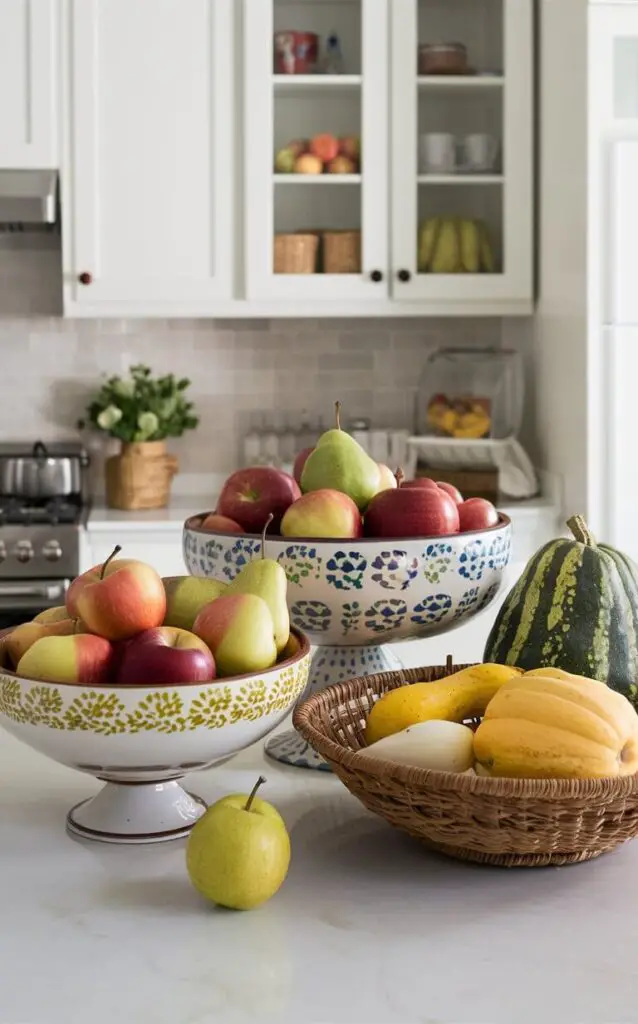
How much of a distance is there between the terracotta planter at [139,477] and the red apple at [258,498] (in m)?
2.15

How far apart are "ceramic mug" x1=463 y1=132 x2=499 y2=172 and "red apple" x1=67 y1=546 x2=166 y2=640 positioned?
8.66ft

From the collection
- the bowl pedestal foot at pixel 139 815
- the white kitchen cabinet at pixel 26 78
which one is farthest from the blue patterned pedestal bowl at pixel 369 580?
the white kitchen cabinet at pixel 26 78

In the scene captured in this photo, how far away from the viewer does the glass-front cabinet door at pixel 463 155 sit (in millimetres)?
3357

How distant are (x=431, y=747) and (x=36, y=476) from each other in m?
2.58

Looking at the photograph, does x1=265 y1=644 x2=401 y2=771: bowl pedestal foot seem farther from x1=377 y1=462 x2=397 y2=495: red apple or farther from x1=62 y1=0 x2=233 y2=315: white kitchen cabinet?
x1=62 y1=0 x2=233 y2=315: white kitchen cabinet

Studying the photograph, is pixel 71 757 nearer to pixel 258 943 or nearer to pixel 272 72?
pixel 258 943

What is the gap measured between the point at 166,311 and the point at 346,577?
7.50ft

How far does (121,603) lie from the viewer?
0.98 m

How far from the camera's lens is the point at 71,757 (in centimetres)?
97

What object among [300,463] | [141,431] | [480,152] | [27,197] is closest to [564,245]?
[480,152]

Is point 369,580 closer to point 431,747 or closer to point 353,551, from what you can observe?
point 353,551

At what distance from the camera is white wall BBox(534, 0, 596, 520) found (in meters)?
3.05

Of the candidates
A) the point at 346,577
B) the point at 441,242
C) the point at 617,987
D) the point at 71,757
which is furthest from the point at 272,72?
the point at 617,987

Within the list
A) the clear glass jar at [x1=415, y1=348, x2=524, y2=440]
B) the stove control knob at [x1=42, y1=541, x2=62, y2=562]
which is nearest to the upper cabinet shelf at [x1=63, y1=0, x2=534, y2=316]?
the clear glass jar at [x1=415, y1=348, x2=524, y2=440]
